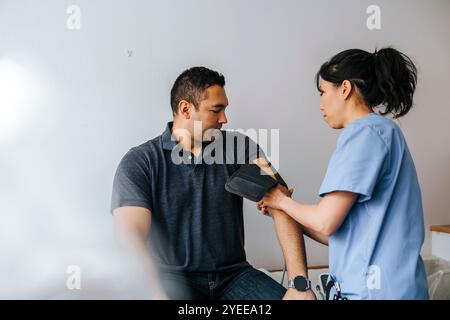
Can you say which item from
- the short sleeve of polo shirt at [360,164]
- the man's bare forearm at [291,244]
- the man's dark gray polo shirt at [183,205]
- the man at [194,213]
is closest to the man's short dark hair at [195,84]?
the man at [194,213]

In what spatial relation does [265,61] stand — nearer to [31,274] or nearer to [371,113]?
[371,113]

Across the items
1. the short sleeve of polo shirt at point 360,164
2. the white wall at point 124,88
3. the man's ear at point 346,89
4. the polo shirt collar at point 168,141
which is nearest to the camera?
the short sleeve of polo shirt at point 360,164

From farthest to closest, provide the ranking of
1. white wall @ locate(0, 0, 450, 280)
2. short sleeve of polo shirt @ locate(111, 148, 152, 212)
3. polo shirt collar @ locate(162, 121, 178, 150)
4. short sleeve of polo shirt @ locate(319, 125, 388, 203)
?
white wall @ locate(0, 0, 450, 280) < polo shirt collar @ locate(162, 121, 178, 150) < short sleeve of polo shirt @ locate(111, 148, 152, 212) < short sleeve of polo shirt @ locate(319, 125, 388, 203)

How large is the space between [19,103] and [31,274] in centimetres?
63

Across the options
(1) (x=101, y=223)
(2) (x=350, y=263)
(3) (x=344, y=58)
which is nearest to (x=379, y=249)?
(2) (x=350, y=263)

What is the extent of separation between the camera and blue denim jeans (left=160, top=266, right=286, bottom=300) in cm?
129

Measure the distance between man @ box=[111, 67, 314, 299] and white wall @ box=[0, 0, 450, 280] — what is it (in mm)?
400

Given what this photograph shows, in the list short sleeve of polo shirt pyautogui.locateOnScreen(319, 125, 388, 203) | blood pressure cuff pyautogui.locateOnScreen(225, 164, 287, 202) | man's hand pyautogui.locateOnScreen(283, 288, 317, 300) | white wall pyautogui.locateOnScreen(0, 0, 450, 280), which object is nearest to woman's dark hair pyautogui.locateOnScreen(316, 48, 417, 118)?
short sleeve of polo shirt pyautogui.locateOnScreen(319, 125, 388, 203)

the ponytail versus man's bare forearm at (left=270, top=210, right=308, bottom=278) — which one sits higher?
the ponytail

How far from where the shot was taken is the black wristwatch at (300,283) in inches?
48.5

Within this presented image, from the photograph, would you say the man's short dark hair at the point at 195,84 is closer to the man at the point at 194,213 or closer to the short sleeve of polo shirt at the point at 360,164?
the man at the point at 194,213

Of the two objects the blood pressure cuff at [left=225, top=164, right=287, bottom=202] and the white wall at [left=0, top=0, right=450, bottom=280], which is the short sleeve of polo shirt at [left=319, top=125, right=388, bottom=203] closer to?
the blood pressure cuff at [left=225, top=164, right=287, bottom=202]

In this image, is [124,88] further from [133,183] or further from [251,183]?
[251,183]

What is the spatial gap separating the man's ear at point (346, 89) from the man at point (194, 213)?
0.34 m
